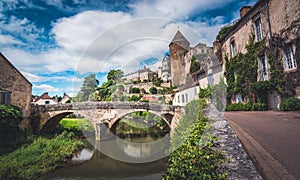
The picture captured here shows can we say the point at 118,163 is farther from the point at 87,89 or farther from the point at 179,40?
the point at 179,40

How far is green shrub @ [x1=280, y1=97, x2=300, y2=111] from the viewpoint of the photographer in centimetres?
791

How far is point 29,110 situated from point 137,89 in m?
24.4

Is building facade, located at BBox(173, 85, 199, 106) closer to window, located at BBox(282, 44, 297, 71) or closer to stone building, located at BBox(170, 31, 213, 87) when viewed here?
window, located at BBox(282, 44, 297, 71)

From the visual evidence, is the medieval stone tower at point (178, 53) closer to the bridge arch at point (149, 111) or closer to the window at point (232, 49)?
the window at point (232, 49)

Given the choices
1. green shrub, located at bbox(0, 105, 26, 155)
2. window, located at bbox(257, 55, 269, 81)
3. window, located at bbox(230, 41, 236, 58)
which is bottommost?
green shrub, located at bbox(0, 105, 26, 155)

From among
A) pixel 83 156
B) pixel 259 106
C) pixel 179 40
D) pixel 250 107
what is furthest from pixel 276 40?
pixel 179 40

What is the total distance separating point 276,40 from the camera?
923 centimetres

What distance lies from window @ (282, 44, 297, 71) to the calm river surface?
8.21 m

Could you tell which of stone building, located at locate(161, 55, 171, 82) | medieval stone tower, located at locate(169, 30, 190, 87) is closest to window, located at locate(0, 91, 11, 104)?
medieval stone tower, located at locate(169, 30, 190, 87)

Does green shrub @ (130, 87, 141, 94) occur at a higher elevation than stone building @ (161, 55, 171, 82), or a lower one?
lower

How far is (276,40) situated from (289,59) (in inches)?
48.9

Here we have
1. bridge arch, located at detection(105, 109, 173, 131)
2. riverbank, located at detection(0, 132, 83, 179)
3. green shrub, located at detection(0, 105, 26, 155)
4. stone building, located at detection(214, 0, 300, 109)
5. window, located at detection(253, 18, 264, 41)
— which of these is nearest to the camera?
riverbank, located at detection(0, 132, 83, 179)

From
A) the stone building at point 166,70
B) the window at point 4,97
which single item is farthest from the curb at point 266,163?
the stone building at point 166,70

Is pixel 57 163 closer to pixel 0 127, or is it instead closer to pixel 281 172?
pixel 0 127
